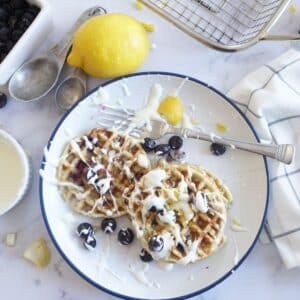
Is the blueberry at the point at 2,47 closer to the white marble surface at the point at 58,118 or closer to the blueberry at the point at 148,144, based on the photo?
the white marble surface at the point at 58,118

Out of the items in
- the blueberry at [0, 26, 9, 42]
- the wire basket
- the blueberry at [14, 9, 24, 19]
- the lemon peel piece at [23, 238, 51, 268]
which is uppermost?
the wire basket

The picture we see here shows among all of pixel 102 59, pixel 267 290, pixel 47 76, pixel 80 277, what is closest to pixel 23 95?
pixel 47 76

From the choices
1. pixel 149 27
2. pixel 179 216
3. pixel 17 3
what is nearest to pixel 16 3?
pixel 17 3

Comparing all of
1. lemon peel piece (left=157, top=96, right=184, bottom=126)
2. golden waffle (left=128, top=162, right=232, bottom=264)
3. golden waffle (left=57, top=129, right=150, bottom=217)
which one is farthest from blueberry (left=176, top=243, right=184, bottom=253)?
lemon peel piece (left=157, top=96, right=184, bottom=126)

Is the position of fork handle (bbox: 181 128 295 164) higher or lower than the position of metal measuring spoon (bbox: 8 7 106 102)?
higher

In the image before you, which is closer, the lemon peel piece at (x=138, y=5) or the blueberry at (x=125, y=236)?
the blueberry at (x=125, y=236)

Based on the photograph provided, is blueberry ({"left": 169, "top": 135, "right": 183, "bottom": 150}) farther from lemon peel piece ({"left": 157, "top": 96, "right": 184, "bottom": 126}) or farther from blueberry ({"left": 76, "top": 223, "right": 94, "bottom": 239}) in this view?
blueberry ({"left": 76, "top": 223, "right": 94, "bottom": 239})

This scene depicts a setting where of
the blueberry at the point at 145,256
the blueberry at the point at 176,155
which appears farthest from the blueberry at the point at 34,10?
the blueberry at the point at 145,256

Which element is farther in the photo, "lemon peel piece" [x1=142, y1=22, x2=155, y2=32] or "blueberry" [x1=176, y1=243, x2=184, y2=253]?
"lemon peel piece" [x1=142, y1=22, x2=155, y2=32]
